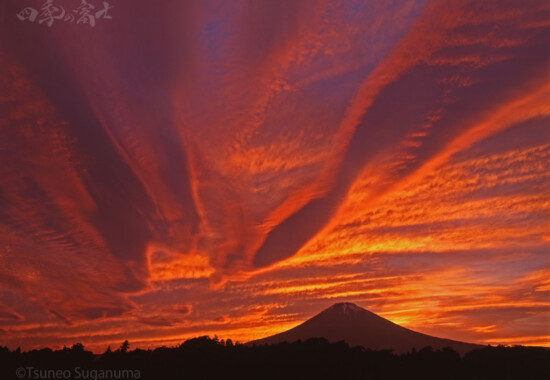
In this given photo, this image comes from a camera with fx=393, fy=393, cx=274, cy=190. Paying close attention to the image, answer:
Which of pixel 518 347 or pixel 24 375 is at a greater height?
pixel 24 375

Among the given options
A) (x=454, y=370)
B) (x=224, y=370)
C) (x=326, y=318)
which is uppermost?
(x=326, y=318)

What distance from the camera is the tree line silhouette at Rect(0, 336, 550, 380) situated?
49.1 meters

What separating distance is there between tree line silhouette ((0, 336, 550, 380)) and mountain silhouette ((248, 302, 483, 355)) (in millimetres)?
39431

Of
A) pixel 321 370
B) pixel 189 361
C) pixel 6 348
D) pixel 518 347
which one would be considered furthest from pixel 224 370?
pixel 518 347

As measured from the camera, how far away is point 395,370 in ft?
161

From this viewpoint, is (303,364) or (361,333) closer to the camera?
(303,364)

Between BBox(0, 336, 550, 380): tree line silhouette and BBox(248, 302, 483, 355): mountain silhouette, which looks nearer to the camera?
BBox(0, 336, 550, 380): tree line silhouette

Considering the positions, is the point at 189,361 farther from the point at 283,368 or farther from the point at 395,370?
the point at 395,370

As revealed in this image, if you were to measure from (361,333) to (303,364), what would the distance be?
2309 inches

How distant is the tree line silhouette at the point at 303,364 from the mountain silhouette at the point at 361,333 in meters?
39.4

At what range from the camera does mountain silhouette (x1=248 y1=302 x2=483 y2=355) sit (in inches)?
3794

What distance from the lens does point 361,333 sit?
342ft

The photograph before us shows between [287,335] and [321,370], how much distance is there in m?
65.3

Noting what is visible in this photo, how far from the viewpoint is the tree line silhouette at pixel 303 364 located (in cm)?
4909
